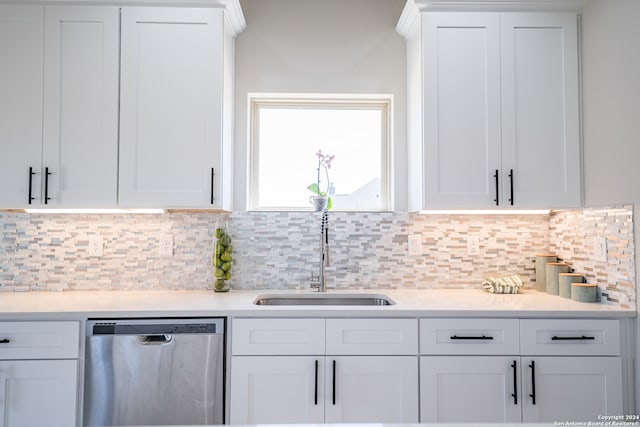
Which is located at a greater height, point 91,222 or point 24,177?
point 24,177

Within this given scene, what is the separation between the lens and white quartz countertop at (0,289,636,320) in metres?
1.76

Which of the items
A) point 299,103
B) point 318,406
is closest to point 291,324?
point 318,406

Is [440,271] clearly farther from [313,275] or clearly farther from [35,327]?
[35,327]

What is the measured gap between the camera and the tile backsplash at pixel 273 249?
231 centimetres

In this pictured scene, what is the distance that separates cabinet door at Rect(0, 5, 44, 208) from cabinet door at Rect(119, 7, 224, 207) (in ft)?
1.40

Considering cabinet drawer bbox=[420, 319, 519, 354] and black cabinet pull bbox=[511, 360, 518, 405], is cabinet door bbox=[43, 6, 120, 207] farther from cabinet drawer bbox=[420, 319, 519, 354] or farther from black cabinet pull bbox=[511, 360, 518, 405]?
black cabinet pull bbox=[511, 360, 518, 405]

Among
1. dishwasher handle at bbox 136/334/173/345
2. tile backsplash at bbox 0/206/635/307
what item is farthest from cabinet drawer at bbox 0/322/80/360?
tile backsplash at bbox 0/206/635/307

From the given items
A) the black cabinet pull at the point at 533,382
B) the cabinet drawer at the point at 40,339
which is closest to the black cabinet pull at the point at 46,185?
the cabinet drawer at the point at 40,339

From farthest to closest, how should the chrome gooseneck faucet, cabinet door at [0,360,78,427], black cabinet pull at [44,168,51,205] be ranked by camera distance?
the chrome gooseneck faucet → black cabinet pull at [44,168,51,205] → cabinet door at [0,360,78,427]

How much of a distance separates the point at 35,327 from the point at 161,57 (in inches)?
55.1

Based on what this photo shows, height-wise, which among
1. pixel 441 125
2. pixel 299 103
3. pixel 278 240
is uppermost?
pixel 299 103

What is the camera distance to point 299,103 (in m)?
2.53

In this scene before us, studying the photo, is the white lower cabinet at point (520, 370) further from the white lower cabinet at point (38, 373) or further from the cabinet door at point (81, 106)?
the cabinet door at point (81, 106)

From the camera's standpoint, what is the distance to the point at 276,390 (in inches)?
69.1
